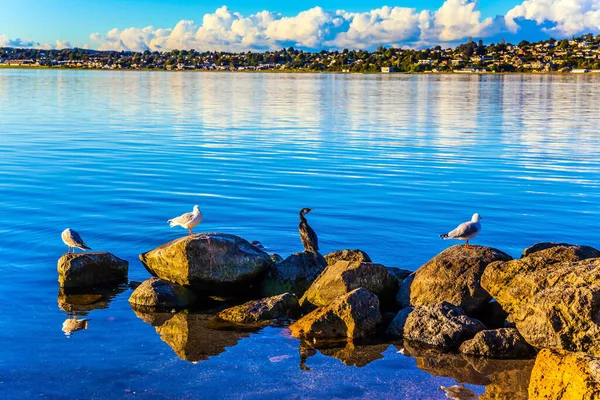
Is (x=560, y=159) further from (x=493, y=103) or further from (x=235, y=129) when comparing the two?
(x=493, y=103)

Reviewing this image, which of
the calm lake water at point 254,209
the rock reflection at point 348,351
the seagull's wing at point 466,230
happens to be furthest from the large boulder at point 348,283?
the seagull's wing at point 466,230

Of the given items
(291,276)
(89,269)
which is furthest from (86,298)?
(291,276)

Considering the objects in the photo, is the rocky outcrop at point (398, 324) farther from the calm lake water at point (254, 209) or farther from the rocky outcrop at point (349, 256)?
the rocky outcrop at point (349, 256)

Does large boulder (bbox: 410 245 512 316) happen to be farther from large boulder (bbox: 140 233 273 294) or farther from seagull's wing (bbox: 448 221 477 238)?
large boulder (bbox: 140 233 273 294)

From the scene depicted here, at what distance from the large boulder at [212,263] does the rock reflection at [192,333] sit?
0.87 meters

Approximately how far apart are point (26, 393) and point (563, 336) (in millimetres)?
8313

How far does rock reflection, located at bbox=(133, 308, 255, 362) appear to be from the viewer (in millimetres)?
12281

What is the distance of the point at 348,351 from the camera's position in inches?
484

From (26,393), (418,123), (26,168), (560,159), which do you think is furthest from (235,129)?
(26,393)

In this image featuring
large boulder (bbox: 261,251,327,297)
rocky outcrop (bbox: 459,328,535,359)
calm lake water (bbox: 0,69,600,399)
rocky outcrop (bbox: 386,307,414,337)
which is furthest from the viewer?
large boulder (bbox: 261,251,327,297)

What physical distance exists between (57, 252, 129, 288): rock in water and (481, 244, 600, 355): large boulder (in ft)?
26.2

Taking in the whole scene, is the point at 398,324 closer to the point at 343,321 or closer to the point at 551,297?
the point at 343,321

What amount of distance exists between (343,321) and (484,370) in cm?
258

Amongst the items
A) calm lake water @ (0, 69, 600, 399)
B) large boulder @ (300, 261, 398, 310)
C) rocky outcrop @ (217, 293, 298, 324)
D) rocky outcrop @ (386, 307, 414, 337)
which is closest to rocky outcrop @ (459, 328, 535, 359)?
calm lake water @ (0, 69, 600, 399)
